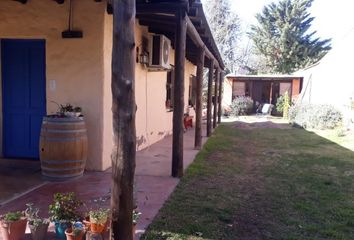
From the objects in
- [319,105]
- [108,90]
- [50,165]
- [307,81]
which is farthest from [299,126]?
[50,165]

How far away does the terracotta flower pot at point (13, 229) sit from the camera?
10.5ft

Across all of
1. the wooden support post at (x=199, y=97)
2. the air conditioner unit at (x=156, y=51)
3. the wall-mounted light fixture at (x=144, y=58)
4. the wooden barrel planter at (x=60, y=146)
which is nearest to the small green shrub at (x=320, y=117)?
the wooden support post at (x=199, y=97)

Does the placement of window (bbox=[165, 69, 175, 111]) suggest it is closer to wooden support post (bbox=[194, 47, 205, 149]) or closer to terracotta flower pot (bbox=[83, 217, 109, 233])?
wooden support post (bbox=[194, 47, 205, 149])

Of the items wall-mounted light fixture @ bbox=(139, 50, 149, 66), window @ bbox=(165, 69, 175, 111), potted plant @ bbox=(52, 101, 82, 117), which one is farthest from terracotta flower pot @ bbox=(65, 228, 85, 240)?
window @ bbox=(165, 69, 175, 111)

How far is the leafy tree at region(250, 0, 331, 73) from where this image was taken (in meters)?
35.0

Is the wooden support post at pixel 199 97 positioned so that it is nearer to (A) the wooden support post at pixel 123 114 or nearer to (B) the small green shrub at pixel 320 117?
(A) the wooden support post at pixel 123 114

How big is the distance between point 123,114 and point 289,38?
114 ft

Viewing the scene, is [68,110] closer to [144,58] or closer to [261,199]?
[144,58]

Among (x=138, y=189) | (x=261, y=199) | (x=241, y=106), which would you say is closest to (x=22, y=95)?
(x=138, y=189)

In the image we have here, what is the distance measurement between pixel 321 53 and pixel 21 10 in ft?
110

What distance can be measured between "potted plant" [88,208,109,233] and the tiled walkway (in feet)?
1.65

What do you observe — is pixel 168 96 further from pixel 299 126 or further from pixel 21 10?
pixel 299 126

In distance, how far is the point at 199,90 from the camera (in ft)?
29.0

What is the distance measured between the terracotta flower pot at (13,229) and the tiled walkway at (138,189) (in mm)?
274
